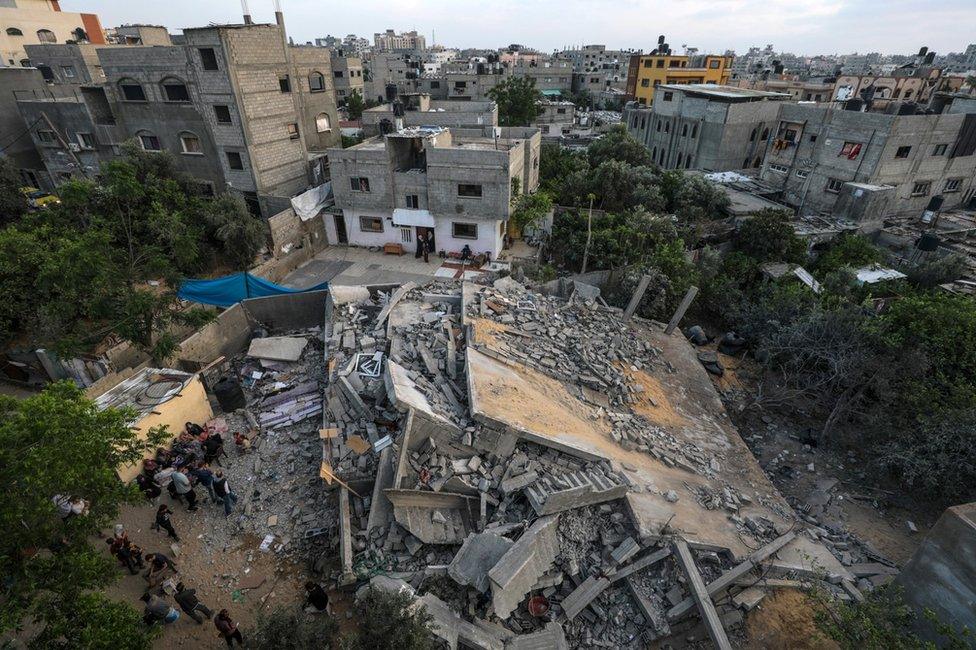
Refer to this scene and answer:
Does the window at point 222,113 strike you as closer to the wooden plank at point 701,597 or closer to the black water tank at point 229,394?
the black water tank at point 229,394

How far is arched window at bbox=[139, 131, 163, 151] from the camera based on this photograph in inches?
998

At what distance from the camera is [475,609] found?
321 inches

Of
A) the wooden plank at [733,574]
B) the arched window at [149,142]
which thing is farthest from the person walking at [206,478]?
the arched window at [149,142]

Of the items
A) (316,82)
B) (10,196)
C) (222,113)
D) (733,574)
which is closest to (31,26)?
(10,196)

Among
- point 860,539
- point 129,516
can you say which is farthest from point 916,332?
point 129,516

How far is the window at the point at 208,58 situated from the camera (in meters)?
22.3

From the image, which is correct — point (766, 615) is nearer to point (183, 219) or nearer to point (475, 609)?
point (475, 609)

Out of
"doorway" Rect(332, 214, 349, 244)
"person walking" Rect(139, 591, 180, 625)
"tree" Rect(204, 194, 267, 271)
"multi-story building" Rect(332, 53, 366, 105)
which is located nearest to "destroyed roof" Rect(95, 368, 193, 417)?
"person walking" Rect(139, 591, 180, 625)

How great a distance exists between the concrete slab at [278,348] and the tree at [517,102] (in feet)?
112

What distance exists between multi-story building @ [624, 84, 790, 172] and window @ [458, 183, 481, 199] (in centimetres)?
2075

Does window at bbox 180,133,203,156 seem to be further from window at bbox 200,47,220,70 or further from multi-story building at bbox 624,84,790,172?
multi-story building at bbox 624,84,790,172

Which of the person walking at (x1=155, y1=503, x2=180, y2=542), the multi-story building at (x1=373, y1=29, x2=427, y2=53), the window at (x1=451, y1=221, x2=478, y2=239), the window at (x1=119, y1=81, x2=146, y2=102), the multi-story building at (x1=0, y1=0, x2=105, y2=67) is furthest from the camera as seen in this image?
the multi-story building at (x1=373, y1=29, x2=427, y2=53)

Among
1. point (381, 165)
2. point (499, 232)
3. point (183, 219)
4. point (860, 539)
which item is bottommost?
point (860, 539)

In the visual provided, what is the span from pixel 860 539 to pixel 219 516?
602 inches
